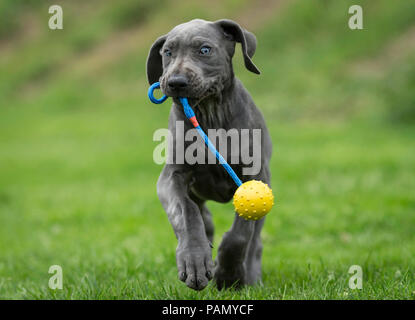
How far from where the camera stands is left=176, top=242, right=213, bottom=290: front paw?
360 cm

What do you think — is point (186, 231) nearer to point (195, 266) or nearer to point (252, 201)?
point (195, 266)

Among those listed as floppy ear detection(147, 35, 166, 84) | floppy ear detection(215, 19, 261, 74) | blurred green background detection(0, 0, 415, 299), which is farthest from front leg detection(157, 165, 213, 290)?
floppy ear detection(215, 19, 261, 74)

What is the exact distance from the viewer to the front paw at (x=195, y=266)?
3.60 metres

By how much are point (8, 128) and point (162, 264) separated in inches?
549

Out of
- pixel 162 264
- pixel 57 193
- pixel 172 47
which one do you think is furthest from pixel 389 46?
pixel 172 47

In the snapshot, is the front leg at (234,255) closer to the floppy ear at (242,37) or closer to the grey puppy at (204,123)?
the grey puppy at (204,123)

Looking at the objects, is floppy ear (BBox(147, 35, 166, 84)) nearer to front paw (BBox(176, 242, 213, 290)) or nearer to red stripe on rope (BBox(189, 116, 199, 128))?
red stripe on rope (BBox(189, 116, 199, 128))

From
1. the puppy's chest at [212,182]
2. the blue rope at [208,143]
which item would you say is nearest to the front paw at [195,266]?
the blue rope at [208,143]

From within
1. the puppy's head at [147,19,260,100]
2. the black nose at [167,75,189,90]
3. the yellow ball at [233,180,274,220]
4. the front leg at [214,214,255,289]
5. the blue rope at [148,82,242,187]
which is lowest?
the front leg at [214,214,255,289]

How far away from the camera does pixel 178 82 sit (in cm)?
368

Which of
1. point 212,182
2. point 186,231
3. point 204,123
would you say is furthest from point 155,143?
point 186,231

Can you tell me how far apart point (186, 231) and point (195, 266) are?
0.82 ft
